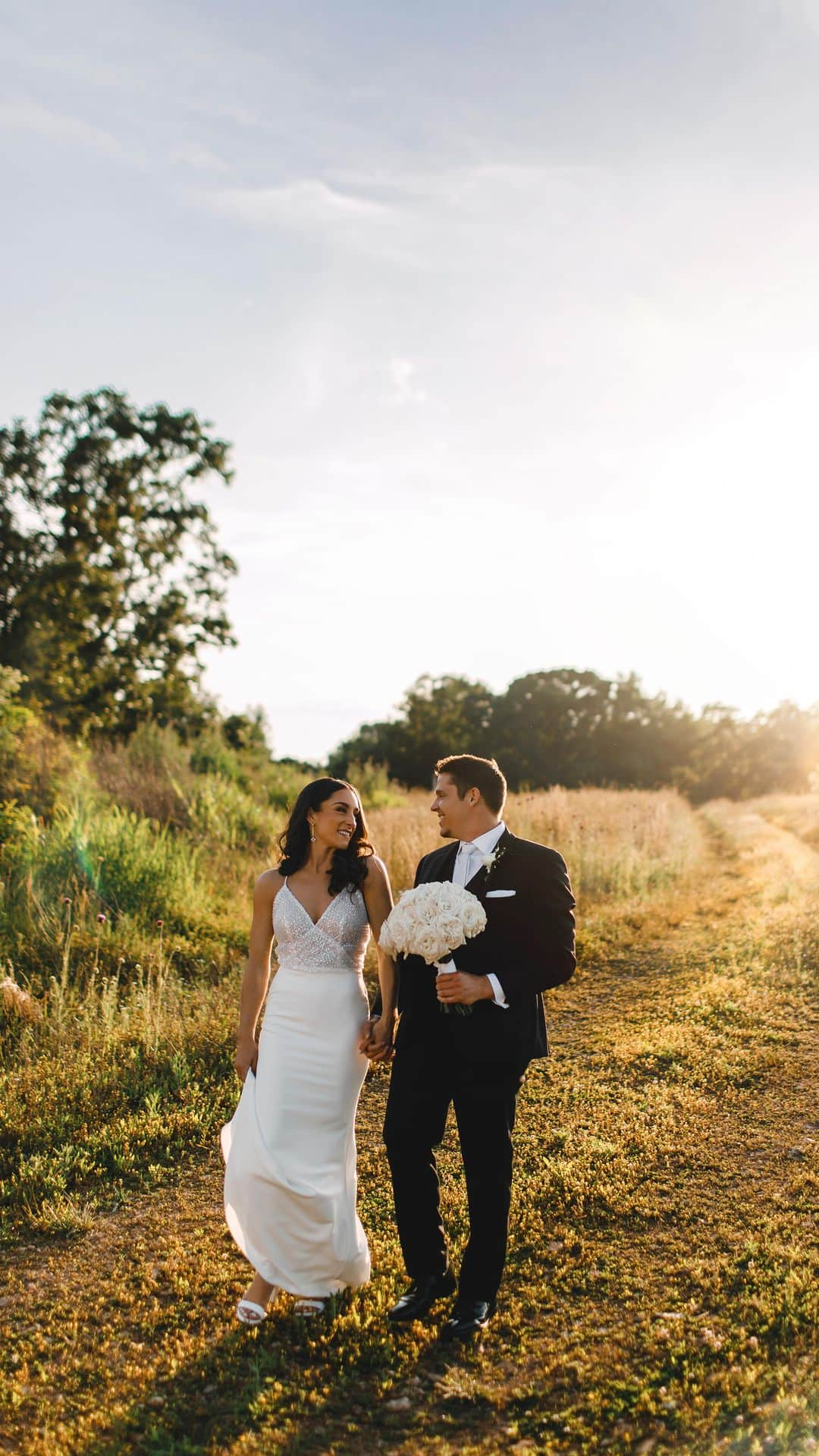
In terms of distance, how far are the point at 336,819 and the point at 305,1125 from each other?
120cm

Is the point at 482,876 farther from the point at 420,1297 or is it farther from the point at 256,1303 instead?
the point at 256,1303

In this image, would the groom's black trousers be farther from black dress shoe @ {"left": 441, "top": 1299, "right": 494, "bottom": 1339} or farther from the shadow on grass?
the shadow on grass

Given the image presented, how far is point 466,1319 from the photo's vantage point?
393cm

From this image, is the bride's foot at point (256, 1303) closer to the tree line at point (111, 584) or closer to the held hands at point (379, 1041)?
the held hands at point (379, 1041)

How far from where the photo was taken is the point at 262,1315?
4.01 meters

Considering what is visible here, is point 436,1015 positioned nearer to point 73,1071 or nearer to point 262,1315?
point 262,1315

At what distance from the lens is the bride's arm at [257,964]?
4.25 m

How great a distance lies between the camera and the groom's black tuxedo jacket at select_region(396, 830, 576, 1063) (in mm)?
3945

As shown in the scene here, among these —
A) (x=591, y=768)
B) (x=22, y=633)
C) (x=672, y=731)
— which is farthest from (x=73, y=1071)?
(x=672, y=731)

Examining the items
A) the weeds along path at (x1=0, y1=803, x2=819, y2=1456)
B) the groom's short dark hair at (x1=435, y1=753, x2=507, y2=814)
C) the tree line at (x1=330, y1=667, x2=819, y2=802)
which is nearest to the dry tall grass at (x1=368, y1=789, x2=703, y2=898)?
the weeds along path at (x1=0, y1=803, x2=819, y2=1456)

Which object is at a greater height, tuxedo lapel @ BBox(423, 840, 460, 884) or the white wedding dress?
tuxedo lapel @ BBox(423, 840, 460, 884)

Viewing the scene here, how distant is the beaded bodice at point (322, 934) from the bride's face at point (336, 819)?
0.78 feet

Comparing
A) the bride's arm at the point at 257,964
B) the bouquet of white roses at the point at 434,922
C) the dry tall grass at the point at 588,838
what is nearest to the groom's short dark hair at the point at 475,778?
the bouquet of white roses at the point at 434,922

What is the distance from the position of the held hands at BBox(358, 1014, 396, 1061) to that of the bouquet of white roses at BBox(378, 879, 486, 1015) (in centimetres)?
34
